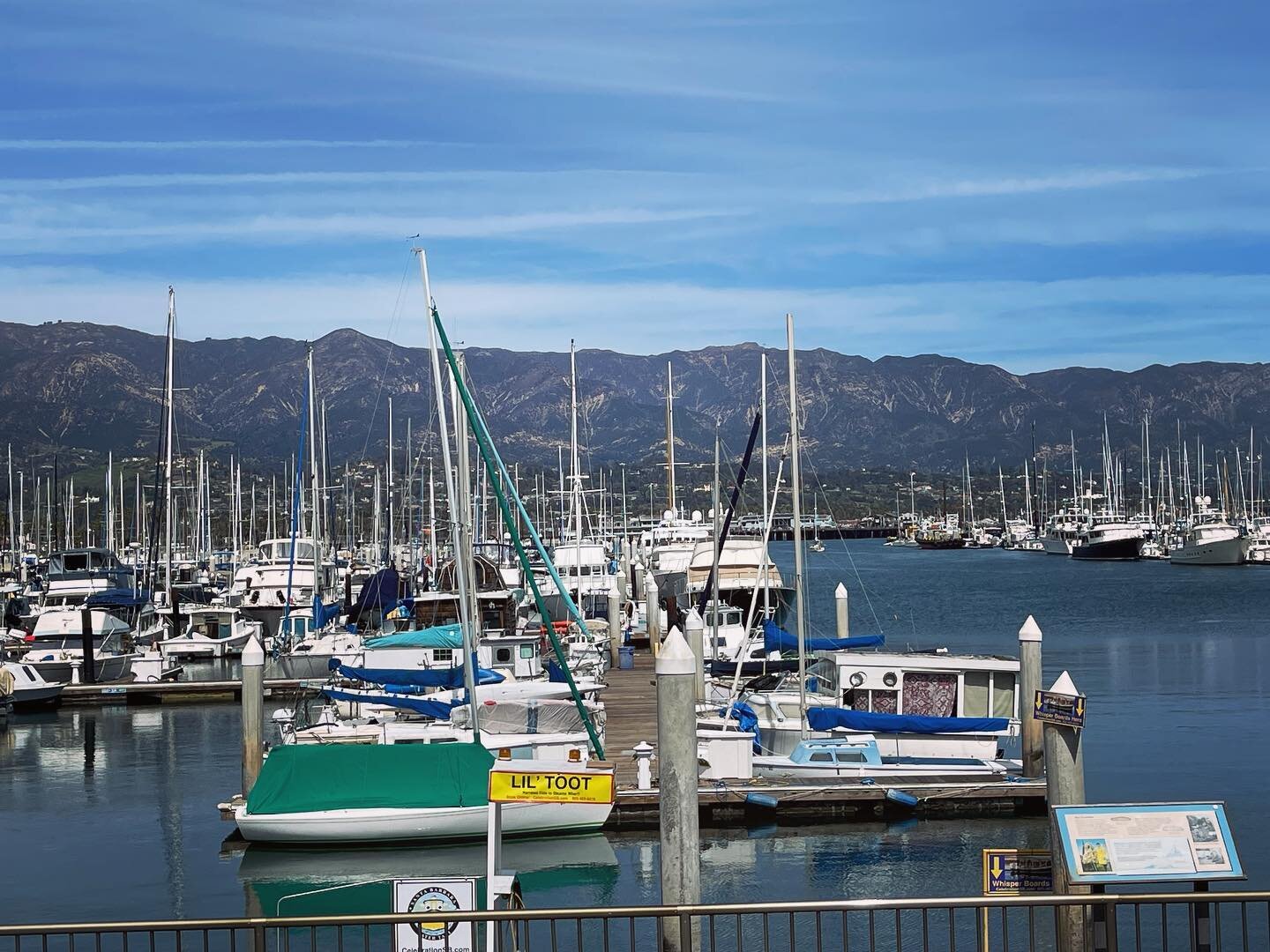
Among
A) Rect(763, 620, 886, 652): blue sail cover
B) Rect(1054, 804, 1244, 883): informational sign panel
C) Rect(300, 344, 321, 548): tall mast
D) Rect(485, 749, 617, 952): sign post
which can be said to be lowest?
Rect(763, 620, 886, 652): blue sail cover

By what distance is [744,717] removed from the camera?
103 feet

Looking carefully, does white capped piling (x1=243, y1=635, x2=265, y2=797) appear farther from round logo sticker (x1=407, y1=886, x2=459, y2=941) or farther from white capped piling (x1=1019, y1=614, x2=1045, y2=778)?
round logo sticker (x1=407, y1=886, x2=459, y2=941)

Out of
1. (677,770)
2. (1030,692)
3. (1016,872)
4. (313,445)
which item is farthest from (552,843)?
(313,445)

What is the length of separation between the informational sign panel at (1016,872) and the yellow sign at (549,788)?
365cm

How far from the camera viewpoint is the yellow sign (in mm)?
14016

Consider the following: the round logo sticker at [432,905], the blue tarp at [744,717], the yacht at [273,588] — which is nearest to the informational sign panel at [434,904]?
the round logo sticker at [432,905]

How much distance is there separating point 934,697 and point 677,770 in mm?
19242

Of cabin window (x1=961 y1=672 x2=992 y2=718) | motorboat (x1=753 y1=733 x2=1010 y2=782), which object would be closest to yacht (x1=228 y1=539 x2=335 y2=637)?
cabin window (x1=961 y1=672 x2=992 y2=718)

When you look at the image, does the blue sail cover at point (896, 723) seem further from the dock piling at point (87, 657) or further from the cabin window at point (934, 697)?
the dock piling at point (87, 657)

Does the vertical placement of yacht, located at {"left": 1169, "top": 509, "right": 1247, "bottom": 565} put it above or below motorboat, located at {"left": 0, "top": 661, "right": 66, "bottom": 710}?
above

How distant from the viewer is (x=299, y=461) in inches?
2248

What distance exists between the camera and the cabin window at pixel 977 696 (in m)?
34.0

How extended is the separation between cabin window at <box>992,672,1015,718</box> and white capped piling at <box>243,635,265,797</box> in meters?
15.8

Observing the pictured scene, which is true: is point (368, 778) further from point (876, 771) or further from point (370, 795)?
point (876, 771)
